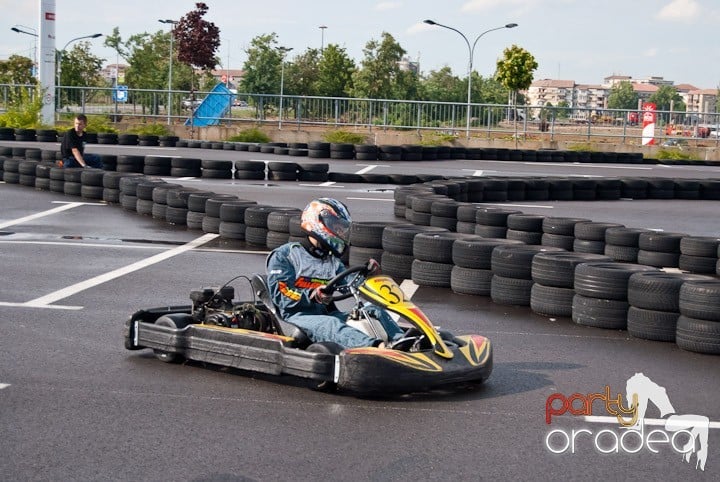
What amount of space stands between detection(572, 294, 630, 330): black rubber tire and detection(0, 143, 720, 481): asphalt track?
0.10m

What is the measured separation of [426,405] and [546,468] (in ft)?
4.12

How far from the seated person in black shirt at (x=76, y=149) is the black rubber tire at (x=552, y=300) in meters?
10.9

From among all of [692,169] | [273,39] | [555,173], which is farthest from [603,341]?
[273,39]

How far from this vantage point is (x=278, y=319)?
6.97 metres

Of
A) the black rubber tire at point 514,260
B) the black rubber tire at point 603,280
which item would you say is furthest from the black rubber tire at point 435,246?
the black rubber tire at point 603,280

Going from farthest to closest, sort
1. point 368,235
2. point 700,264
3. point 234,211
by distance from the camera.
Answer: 1. point 234,211
2. point 700,264
3. point 368,235

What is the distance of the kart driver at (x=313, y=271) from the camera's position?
6.84 meters

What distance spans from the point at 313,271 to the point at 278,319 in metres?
0.42

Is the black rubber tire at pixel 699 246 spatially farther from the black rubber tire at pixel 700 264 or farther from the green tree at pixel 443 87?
the green tree at pixel 443 87

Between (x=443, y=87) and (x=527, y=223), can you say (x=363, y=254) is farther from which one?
(x=443, y=87)

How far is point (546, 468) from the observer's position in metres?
5.26

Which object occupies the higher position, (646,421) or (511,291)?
(511,291)

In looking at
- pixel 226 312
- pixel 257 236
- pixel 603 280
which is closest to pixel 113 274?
pixel 257 236

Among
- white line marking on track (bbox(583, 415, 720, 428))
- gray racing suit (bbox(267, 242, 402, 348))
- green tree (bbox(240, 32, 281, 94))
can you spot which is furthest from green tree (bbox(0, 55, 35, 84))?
white line marking on track (bbox(583, 415, 720, 428))
